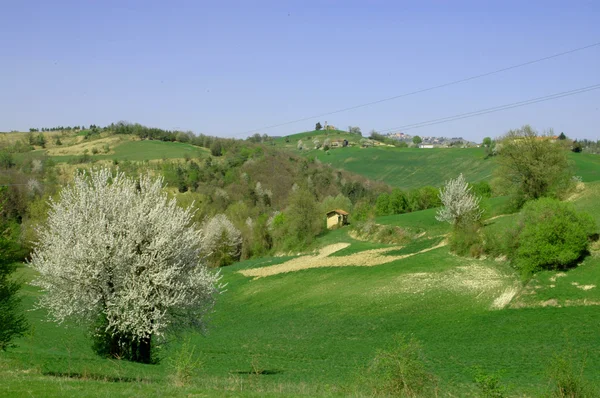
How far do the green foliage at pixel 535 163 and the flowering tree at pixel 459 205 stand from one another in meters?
4.58

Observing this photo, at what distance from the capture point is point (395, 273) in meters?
50.7

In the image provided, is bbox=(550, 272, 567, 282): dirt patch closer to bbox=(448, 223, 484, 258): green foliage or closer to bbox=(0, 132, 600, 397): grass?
bbox=(0, 132, 600, 397): grass

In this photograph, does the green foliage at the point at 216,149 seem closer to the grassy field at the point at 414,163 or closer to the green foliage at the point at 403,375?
the grassy field at the point at 414,163

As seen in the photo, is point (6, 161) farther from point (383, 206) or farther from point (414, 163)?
point (414, 163)

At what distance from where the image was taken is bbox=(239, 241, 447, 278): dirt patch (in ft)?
192

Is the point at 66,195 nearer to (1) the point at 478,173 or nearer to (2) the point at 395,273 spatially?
(2) the point at 395,273

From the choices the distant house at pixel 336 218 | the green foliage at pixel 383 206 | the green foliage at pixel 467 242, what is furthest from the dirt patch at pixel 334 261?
the distant house at pixel 336 218

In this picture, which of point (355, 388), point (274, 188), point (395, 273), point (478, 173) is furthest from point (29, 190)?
point (355, 388)

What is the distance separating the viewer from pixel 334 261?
64062 mm

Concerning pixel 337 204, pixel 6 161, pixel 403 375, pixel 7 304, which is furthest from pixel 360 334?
pixel 6 161

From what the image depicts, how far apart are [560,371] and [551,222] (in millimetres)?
26442

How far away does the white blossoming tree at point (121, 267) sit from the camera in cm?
2311

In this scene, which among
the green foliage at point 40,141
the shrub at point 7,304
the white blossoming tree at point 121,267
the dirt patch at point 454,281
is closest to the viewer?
the shrub at point 7,304

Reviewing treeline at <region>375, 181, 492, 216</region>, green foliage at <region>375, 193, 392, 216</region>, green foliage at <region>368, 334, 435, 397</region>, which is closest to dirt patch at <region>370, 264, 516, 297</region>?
green foliage at <region>368, 334, 435, 397</region>
